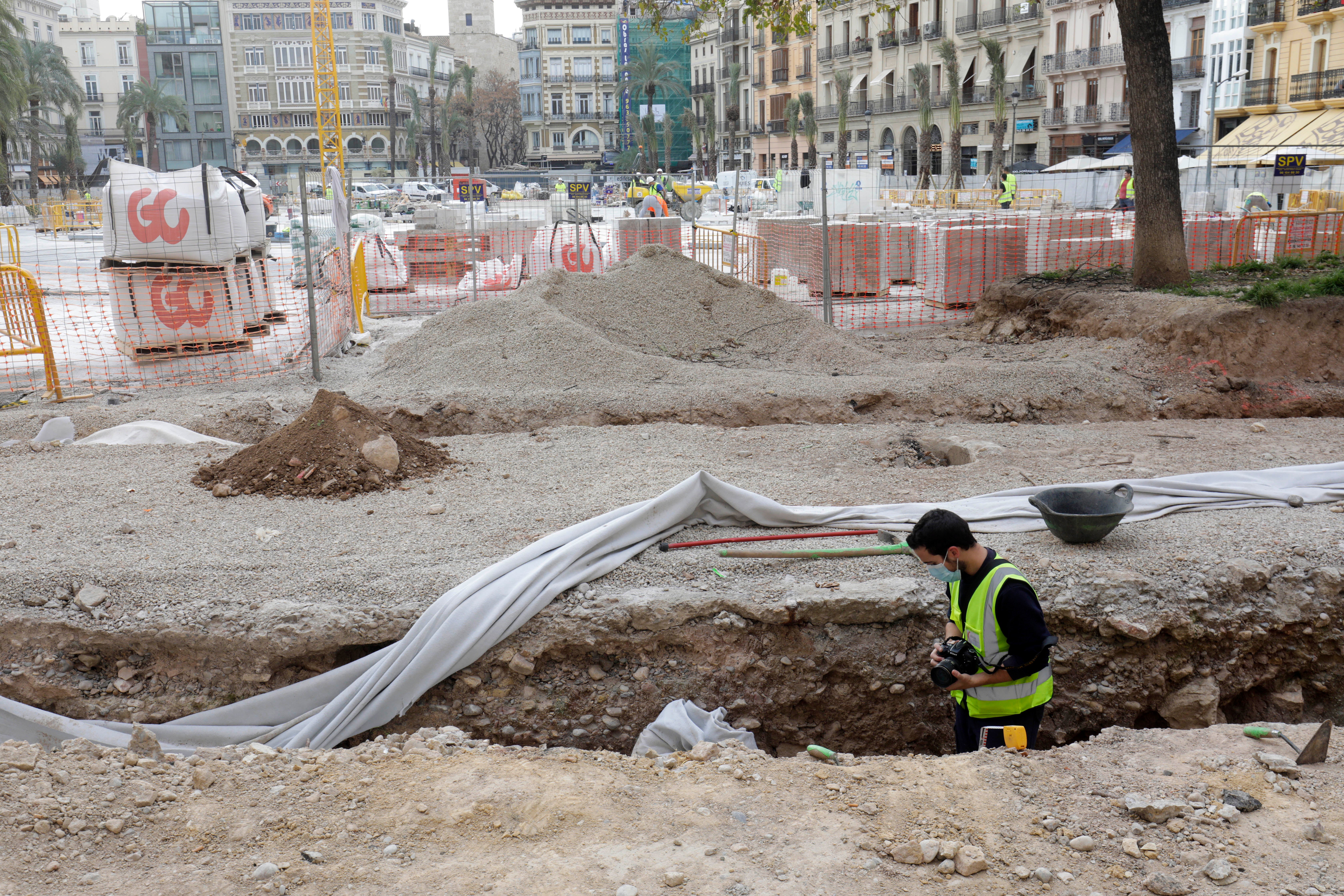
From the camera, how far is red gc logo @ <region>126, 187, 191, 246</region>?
12.7 metres

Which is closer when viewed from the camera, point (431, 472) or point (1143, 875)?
point (1143, 875)

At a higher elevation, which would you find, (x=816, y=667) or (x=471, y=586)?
(x=471, y=586)

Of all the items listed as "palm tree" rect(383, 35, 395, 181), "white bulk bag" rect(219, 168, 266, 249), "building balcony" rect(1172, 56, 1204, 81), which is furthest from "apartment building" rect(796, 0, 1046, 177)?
"white bulk bag" rect(219, 168, 266, 249)

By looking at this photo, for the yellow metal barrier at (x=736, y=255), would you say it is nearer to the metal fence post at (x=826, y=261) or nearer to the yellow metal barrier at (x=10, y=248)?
the metal fence post at (x=826, y=261)

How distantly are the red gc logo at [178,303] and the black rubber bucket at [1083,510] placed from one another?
11.3 metres

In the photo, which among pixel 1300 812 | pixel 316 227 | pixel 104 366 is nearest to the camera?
pixel 1300 812

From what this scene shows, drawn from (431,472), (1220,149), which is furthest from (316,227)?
(1220,149)

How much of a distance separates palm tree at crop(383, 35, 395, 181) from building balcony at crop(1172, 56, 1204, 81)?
5272cm

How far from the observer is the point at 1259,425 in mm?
8336

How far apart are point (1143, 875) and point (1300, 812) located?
729 mm

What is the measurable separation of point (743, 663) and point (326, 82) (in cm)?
8691

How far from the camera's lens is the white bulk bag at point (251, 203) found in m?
14.6

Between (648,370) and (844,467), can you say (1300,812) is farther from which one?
(648,370)

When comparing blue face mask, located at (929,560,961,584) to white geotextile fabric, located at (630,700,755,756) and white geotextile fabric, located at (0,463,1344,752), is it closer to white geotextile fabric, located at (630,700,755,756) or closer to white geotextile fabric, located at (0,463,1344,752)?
white geotextile fabric, located at (630,700,755,756)
